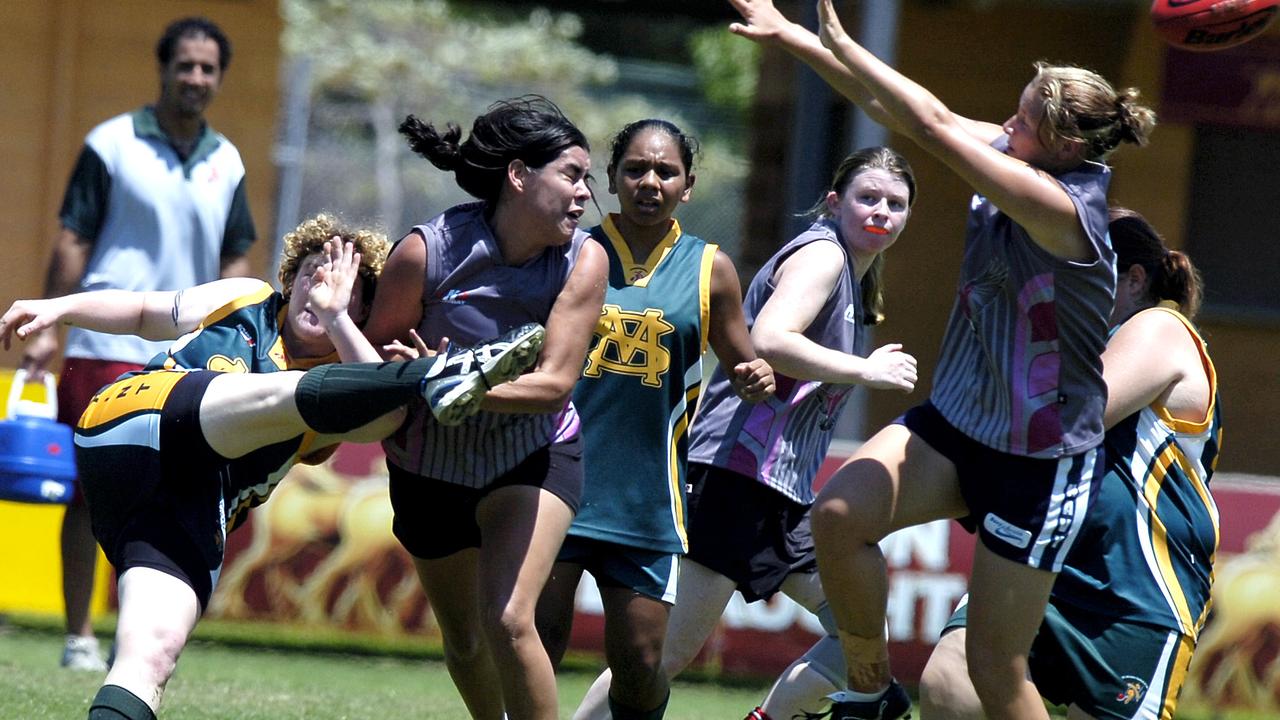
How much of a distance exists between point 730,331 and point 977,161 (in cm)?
112

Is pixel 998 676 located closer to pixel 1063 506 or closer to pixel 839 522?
pixel 1063 506

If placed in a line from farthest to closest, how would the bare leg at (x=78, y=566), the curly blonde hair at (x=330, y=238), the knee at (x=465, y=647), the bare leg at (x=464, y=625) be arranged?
the bare leg at (x=78, y=566) < the knee at (x=465, y=647) < the bare leg at (x=464, y=625) < the curly blonde hair at (x=330, y=238)

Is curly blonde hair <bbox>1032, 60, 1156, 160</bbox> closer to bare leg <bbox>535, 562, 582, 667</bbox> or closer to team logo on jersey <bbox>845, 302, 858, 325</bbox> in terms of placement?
team logo on jersey <bbox>845, 302, 858, 325</bbox>

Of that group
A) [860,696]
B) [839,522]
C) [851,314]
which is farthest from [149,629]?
[851,314]

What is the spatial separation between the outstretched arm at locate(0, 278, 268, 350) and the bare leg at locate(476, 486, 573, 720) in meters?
0.91

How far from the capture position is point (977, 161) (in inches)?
148

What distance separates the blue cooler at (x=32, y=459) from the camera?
5.07m

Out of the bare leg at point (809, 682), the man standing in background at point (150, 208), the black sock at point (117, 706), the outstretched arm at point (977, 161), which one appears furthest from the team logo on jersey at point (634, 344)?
the man standing in background at point (150, 208)

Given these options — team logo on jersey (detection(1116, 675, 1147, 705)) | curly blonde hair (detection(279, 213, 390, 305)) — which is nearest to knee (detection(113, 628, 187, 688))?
curly blonde hair (detection(279, 213, 390, 305))

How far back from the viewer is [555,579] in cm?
460

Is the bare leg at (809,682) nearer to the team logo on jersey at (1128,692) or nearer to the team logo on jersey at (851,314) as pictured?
the team logo on jersey at (851,314)

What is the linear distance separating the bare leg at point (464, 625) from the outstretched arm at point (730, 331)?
0.87 meters

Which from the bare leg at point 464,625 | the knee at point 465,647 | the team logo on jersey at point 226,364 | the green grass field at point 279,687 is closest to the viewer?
the team logo on jersey at point 226,364

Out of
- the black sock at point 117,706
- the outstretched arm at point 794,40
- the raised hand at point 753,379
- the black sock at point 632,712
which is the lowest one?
the black sock at point 632,712
